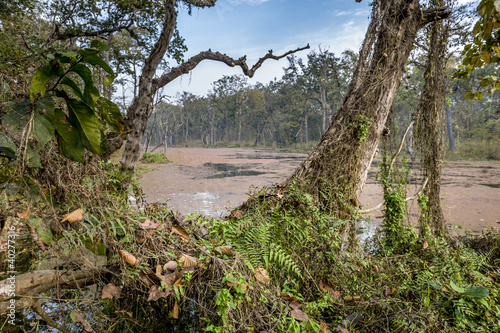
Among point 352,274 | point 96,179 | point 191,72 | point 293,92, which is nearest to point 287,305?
point 352,274

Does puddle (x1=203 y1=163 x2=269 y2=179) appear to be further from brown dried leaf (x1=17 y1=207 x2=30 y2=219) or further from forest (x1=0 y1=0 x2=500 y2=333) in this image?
brown dried leaf (x1=17 y1=207 x2=30 y2=219)

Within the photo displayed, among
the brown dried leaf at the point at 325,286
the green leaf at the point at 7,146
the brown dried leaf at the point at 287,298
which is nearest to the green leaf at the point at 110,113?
the green leaf at the point at 7,146

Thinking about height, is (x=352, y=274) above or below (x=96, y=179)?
below

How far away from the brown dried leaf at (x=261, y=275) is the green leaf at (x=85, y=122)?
113 cm

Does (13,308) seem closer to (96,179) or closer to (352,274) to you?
(96,179)

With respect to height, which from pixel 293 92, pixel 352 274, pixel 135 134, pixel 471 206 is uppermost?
pixel 293 92

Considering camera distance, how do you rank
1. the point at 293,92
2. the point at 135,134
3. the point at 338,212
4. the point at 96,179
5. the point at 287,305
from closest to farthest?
the point at 287,305 → the point at 96,179 → the point at 338,212 → the point at 135,134 → the point at 293,92

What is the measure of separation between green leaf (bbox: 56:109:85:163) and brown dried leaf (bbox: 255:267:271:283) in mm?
1178

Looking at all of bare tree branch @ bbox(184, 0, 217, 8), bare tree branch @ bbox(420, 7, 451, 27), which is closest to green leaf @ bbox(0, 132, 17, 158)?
bare tree branch @ bbox(420, 7, 451, 27)

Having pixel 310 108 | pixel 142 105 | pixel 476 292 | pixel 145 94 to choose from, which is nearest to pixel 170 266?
pixel 476 292

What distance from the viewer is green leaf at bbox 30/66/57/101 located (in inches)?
40.8

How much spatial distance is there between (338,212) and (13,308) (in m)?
2.40

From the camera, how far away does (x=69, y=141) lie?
4.14 ft

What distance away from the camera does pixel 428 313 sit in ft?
5.22
